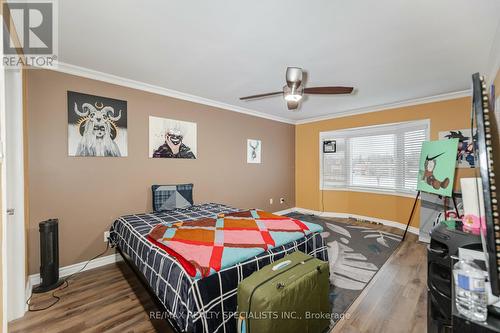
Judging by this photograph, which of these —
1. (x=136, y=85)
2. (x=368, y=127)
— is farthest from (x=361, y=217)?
(x=136, y=85)

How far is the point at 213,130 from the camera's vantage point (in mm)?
4105

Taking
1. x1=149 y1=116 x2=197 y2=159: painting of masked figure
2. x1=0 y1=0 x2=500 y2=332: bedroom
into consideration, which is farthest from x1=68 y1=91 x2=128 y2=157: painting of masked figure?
x1=149 y1=116 x2=197 y2=159: painting of masked figure

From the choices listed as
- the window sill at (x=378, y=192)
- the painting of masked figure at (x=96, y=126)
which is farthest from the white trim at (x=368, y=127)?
the painting of masked figure at (x=96, y=126)

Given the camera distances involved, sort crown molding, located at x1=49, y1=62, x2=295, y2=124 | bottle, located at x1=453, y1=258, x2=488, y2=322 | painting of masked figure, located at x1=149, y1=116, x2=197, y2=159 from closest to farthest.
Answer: bottle, located at x1=453, y1=258, x2=488, y2=322
crown molding, located at x1=49, y1=62, x2=295, y2=124
painting of masked figure, located at x1=149, y1=116, x2=197, y2=159

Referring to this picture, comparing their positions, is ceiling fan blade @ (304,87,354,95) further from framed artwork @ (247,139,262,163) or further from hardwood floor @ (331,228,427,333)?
framed artwork @ (247,139,262,163)

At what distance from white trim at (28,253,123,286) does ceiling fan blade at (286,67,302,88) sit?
3.13m

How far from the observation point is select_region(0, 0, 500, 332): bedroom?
1656 mm

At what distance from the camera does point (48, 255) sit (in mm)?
2291

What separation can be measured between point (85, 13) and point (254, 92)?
7.50ft

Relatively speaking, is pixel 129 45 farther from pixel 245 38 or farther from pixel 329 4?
pixel 329 4

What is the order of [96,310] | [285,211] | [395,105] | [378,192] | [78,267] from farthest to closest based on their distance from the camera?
[285,211] → [378,192] → [395,105] → [78,267] → [96,310]

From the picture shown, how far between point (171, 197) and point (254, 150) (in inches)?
85.3

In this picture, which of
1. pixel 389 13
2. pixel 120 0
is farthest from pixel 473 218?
pixel 120 0

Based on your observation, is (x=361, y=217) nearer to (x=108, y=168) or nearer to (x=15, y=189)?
(x=108, y=168)
